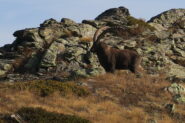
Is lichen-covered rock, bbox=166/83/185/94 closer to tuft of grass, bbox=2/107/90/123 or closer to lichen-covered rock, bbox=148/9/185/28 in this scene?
tuft of grass, bbox=2/107/90/123

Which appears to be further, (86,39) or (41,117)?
(86,39)

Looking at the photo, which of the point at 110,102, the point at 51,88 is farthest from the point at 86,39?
the point at 110,102

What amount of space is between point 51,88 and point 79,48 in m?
12.2

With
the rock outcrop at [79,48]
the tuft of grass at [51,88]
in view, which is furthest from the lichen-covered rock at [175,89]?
the tuft of grass at [51,88]

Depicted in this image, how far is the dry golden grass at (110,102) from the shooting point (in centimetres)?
1769

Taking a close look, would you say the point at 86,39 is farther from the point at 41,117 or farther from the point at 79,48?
the point at 41,117

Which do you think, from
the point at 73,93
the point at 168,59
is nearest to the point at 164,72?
the point at 168,59

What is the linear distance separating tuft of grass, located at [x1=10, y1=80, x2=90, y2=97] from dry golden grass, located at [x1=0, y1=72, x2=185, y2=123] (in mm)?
327

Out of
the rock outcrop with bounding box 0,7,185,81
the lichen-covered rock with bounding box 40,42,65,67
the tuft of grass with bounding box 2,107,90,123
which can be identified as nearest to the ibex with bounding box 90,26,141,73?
the rock outcrop with bounding box 0,7,185,81

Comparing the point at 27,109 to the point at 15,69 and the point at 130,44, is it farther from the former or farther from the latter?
the point at 130,44

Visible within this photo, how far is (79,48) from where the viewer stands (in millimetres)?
33125

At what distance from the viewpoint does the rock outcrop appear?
1197 inches

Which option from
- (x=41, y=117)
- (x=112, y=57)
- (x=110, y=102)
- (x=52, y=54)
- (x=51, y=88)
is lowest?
(x=110, y=102)

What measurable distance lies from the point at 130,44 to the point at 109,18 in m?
7.64
